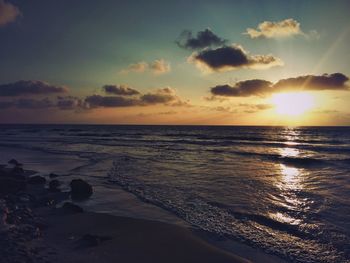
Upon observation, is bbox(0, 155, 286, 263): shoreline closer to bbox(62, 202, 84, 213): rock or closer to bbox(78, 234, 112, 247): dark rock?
bbox(62, 202, 84, 213): rock

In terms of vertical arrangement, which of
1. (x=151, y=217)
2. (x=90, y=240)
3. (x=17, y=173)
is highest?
Result: (x=17, y=173)

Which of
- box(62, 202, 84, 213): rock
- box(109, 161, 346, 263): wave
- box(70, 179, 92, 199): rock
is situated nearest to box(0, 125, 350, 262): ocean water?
box(109, 161, 346, 263): wave

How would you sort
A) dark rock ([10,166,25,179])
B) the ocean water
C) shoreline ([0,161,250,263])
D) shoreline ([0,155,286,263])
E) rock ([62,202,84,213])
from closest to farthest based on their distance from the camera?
shoreline ([0,161,250,263]) → shoreline ([0,155,286,263]) → the ocean water → rock ([62,202,84,213]) → dark rock ([10,166,25,179])

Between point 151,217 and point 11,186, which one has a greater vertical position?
point 11,186

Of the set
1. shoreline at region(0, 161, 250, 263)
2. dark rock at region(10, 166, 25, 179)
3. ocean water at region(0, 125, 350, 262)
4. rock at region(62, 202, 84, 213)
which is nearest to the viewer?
shoreline at region(0, 161, 250, 263)

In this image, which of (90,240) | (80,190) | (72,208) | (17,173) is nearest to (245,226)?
(90,240)

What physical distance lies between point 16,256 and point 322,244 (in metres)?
6.86

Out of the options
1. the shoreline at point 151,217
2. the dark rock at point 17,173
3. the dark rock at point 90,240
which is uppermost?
the dark rock at point 17,173

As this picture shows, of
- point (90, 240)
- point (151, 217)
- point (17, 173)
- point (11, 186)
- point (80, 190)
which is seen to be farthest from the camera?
point (17, 173)

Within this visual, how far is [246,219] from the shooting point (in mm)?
10266

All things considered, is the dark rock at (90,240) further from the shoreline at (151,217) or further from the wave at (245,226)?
the wave at (245,226)

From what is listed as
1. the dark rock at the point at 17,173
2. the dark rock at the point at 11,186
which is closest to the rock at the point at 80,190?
the dark rock at the point at 11,186

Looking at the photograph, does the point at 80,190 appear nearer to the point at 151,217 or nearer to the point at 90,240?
the point at 151,217

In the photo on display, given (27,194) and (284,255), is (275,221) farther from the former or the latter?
A: (27,194)
